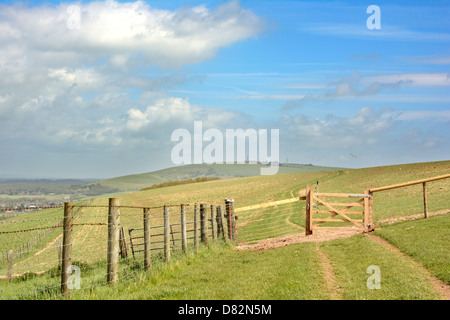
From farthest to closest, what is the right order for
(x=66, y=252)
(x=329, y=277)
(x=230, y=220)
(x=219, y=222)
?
(x=230, y=220)
(x=219, y=222)
(x=329, y=277)
(x=66, y=252)

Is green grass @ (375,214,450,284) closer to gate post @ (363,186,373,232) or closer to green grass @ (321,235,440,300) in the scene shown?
green grass @ (321,235,440,300)

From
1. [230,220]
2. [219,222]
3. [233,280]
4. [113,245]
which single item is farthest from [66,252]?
[230,220]

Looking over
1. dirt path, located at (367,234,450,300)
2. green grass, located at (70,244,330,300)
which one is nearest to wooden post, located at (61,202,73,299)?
green grass, located at (70,244,330,300)

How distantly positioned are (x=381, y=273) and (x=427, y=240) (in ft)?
14.0

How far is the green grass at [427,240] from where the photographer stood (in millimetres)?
11673

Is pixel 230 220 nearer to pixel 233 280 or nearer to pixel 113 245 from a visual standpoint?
pixel 233 280

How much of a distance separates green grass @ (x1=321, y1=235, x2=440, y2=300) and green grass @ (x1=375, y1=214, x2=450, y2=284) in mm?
466

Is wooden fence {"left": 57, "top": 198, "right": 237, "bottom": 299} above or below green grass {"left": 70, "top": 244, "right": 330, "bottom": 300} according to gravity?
above

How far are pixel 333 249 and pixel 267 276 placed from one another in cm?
469

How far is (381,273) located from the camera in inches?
439

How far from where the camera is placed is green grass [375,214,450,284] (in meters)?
11.7

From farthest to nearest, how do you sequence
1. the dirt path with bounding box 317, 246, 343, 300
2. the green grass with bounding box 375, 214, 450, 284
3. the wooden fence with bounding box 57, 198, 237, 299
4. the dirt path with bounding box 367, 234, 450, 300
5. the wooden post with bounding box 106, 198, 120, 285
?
the green grass with bounding box 375, 214, 450, 284 < the wooden post with bounding box 106, 198, 120, 285 < the wooden fence with bounding box 57, 198, 237, 299 < the dirt path with bounding box 317, 246, 343, 300 < the dirt path with bounding box 367, 234, 450, 300

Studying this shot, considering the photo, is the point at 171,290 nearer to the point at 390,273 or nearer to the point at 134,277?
the point at 134,277
